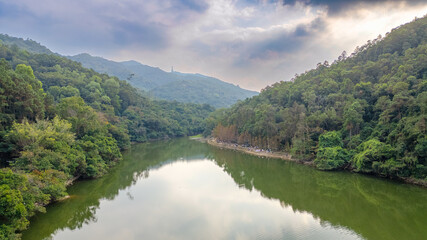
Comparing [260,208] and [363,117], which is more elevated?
[363,117]

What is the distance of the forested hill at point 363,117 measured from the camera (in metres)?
19.3

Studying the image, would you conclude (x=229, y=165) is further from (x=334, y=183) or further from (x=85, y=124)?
(x=85, y=124)

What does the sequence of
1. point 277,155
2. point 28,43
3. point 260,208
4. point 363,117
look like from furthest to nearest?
point 28,43 → point 277,155 → point 363,117 → point 260,208

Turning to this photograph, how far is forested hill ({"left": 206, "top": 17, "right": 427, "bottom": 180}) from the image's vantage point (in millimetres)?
19328

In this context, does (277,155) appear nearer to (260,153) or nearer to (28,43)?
(260,153)

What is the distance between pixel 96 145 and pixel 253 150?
70.5ft

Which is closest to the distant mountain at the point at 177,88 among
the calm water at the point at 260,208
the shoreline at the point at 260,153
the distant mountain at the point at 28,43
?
the distant mountain at the point at 28,43

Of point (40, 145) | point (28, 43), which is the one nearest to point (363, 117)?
point (40, 145)

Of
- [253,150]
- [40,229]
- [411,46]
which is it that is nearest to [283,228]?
[40,229]

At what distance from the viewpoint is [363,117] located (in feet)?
87.6

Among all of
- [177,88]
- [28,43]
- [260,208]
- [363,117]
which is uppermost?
[28,43]

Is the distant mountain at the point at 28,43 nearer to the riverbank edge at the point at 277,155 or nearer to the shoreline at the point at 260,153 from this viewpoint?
the riverbank edge at the point at 277,155

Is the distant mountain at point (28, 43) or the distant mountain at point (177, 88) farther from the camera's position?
the distant mountain at point (177, 88)

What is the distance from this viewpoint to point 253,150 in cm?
3678
